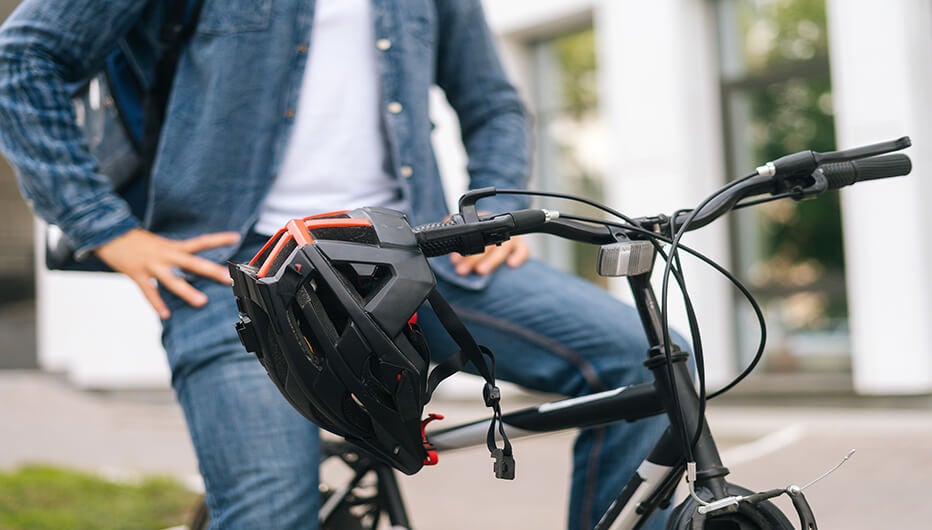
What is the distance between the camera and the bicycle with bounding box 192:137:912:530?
4.78 feet

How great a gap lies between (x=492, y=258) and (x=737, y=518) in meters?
0.87

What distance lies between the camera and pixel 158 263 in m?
1.99

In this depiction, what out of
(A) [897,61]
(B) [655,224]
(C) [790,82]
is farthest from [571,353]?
(C) [790,82]

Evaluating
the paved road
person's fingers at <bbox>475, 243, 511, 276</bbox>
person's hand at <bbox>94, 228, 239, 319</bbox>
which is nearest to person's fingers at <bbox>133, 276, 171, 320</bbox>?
person's hand at <bbox>94, 228, 239, 319</bbox>

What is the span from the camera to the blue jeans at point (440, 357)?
187 centimetres

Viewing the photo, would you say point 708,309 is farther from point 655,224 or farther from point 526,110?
point 655,224

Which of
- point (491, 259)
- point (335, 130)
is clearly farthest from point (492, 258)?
point (335, 130)

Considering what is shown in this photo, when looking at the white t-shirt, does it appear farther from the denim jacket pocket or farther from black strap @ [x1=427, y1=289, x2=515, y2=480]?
black strap @ [x1=427, y1=289, x2=515, y2=480]

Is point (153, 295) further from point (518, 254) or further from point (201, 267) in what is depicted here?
point (518, 254)

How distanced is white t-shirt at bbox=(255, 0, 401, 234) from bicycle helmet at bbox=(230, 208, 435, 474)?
0.64 metres

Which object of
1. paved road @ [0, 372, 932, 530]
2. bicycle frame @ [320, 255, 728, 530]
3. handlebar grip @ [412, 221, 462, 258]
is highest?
handlebar grip @ [412, 221, 462, 258]

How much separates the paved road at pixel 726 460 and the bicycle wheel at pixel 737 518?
9.72 ft

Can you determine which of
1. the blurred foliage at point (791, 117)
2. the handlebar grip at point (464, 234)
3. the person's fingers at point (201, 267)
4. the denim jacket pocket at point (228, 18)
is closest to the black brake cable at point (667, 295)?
the handlebar grip at point (464, 234)

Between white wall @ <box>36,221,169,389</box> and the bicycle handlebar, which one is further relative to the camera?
white wall @ <box>36,221,169,389</box>
